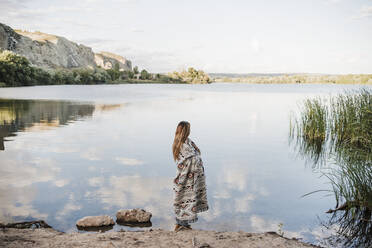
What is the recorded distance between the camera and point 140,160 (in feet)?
37.8

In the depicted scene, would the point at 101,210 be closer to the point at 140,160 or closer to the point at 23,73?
the point at 140,160

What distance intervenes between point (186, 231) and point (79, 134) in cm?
1189

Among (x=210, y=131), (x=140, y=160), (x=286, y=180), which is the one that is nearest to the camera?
(x=286, y=180)

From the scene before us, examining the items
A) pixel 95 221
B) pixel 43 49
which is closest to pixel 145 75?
pixel 43 49

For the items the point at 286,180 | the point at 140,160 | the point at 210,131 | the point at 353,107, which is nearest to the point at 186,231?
the point at 286,180

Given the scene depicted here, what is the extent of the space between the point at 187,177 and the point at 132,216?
4.74 ft

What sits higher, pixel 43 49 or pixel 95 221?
pixel 43 49

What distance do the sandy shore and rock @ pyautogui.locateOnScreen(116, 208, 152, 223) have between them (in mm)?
694

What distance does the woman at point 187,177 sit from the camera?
5535 millimetres

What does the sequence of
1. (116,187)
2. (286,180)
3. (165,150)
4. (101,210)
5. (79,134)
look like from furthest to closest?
1. (79,134)
2. (165,150)
3. (286,180)
4. (116,187)
5. (101,210)

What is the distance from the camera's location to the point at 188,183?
560 centimetres

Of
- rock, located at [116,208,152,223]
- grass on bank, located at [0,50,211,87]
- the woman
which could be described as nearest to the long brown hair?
the woman

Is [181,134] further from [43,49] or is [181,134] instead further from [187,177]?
[43,49]

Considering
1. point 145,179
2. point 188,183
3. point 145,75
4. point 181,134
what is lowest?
point 145,179
